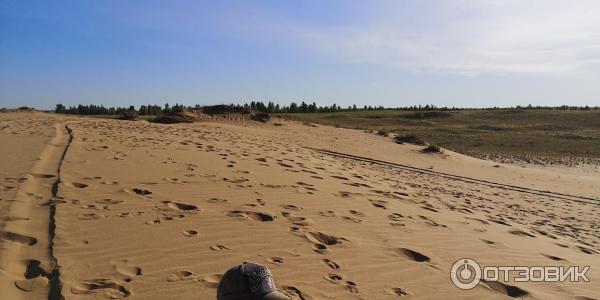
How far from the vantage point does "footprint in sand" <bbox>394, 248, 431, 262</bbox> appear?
461 centimetres

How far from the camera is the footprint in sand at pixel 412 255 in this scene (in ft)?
15.1

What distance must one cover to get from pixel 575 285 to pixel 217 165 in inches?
239

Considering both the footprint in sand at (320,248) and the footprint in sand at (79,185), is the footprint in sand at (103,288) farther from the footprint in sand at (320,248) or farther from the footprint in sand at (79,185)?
the footprint in sand at (79,185)

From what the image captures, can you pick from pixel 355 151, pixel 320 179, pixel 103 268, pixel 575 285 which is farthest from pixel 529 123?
pixel 103 268

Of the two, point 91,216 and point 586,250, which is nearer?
point 91,216

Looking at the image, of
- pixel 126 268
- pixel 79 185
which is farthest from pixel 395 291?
pixel 79 185

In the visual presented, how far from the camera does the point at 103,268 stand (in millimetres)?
3617

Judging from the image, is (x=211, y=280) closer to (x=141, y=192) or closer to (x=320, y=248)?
(x=320, y=248)

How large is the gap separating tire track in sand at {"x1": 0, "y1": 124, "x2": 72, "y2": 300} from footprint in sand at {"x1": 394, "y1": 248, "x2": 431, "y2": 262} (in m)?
3.09

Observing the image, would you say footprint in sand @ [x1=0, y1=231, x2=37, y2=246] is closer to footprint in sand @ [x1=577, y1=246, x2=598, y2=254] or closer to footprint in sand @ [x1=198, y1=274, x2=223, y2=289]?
footprint in sand @ [x1=198, y1=274, x2=223, y2=289]

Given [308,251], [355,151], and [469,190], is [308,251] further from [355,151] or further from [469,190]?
[355,151]

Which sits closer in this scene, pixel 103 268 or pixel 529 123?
pixel 103 268

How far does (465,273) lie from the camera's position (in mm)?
4324

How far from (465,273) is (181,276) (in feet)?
8.43
